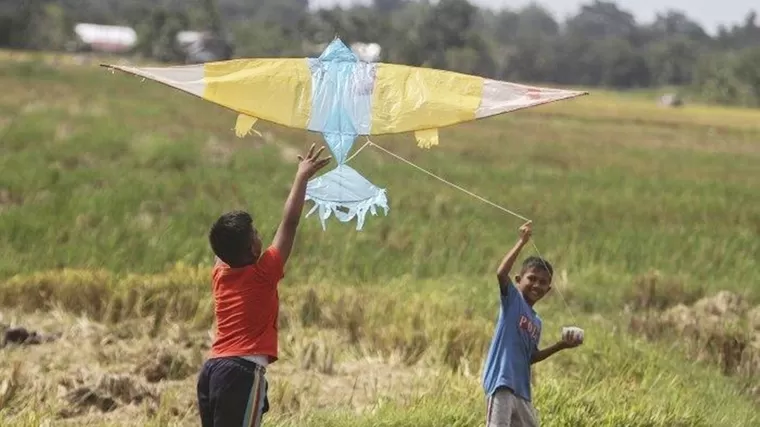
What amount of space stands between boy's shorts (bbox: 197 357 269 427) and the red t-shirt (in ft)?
0.16

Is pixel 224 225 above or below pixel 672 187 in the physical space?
above

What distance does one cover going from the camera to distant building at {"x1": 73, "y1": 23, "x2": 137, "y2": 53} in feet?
260

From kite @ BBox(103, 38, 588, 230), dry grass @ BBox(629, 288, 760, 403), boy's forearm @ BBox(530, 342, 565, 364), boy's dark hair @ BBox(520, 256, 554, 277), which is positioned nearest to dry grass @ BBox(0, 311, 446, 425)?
boy's forearm @ BBox(530, 342, 565, 364)

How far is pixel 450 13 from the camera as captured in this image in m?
57.2

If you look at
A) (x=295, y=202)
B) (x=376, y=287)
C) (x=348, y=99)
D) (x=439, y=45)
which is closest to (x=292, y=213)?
(x=295, y=202)

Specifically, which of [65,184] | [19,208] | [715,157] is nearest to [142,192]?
[65,184]

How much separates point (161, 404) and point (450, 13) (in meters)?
52.8

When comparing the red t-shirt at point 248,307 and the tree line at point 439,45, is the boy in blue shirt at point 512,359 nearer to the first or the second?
the red t-shirt at point 248,307

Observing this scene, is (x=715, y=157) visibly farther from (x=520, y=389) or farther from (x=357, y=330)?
(x=520, y=389)

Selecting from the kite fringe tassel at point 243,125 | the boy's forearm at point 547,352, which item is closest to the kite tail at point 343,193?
the kite fringe tassel at point 243,125

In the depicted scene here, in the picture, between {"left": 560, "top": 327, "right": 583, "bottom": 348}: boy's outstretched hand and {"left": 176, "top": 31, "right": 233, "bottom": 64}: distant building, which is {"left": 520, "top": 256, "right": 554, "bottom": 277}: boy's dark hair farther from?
{"left": 176, "top": 31, "right": 233, "bottom": 64}: distant building

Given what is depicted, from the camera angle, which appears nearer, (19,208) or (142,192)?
(19,208)

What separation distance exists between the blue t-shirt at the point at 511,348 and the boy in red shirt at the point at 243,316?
3.30 feet

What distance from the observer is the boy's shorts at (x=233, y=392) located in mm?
4059
